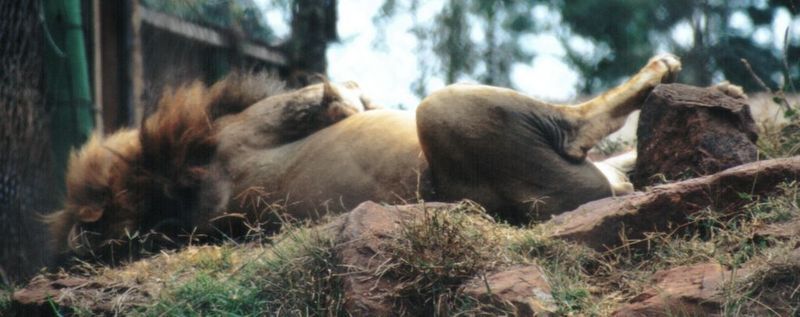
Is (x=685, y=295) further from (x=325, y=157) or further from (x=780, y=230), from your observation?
(x=325, y=157)

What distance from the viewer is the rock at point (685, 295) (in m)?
2.97

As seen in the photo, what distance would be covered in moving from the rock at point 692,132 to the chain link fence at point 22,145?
3082 millimetres

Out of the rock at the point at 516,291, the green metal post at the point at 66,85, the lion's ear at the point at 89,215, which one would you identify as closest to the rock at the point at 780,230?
the rock at the point at 516,291

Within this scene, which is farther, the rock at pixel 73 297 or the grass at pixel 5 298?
Answer: the grass at pixel 5 298

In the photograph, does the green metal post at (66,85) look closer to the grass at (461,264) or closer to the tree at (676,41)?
the grass at (461,264)

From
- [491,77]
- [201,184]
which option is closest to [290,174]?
[201,184]

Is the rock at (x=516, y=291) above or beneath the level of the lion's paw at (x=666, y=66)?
beneath

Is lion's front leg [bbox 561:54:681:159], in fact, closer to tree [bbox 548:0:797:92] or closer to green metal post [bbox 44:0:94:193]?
tree [bbox 548:0:797:92]

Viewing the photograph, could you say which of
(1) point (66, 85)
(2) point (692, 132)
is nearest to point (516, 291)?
(2) point (692, 132)

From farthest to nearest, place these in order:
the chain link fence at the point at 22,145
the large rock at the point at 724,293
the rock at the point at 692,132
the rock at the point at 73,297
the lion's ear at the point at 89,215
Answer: the chain link fence at the point at 22,145 < the lion's ear at the point at 89,215 < the rock at the point at 692,132 < the rock at the point at 73,297 < the large rock at the point at 724,293

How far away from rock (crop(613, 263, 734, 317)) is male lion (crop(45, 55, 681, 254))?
4.09 feet

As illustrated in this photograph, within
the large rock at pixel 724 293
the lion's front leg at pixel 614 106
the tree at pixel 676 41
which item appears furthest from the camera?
the tree at pixel 676 41

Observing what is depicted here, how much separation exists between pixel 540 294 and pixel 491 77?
424 centimetres

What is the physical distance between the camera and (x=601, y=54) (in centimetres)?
733
